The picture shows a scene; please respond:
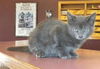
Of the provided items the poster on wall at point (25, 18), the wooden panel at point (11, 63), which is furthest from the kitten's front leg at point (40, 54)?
the poster on wall at point (25, 18)

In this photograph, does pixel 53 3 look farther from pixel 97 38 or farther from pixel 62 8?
pixel 97 38

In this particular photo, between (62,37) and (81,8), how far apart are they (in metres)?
3.69

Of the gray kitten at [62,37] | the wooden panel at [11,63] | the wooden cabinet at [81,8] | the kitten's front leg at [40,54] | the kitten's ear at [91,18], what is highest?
the wooden cabinet at [81,8]

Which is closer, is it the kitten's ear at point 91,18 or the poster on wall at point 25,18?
the kitten's ear at point 91,18

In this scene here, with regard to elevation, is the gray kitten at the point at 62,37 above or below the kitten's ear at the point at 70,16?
below

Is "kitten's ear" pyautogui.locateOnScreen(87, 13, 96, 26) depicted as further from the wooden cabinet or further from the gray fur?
the wooden cabinet

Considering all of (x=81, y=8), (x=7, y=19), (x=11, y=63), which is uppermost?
(x=81, y=8)

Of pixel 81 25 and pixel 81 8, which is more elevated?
pixel 81 8

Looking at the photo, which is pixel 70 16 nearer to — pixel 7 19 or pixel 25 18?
pixel 25 18

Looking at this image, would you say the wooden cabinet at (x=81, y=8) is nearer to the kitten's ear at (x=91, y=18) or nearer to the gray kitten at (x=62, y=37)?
Answer: the gray kitten at (x=62, y=37)

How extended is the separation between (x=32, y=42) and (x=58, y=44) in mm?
145

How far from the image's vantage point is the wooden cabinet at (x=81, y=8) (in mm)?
4691

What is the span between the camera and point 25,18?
520 cm

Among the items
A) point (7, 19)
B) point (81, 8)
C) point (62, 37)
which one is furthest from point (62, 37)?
point (7, 19)
